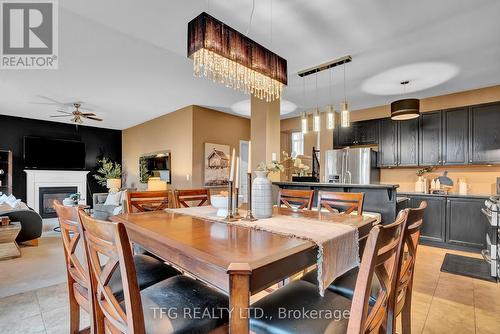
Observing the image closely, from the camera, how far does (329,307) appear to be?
3.55ft

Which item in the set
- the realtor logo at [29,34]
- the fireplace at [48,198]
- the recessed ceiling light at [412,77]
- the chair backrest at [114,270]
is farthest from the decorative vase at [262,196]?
the fireplace at [48,198]

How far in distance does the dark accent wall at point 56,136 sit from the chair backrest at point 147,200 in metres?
6.29

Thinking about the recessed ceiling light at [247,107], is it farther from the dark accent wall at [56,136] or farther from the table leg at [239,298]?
the dark accent wall at [56,136]

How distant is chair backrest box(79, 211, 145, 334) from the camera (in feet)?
2.67

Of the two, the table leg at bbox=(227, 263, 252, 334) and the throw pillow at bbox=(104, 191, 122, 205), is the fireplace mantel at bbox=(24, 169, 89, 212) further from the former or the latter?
the table leg at bbox=(227, 263, 252, 334)

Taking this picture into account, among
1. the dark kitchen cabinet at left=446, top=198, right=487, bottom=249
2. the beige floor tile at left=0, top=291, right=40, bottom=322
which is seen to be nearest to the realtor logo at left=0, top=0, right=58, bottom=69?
the beige floor tile at left=0, top=291, right=40, bottom=322

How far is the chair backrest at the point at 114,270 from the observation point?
813 mm

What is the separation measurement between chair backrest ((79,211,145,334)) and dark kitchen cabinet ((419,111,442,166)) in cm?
500

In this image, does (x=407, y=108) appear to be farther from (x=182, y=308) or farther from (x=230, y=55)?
(x=182, y=308)

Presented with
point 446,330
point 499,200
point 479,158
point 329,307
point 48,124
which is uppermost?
point 48,124

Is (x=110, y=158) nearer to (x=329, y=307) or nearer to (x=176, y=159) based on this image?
(x=176, y=159)

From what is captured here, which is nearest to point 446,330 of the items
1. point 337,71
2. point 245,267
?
point 245,267

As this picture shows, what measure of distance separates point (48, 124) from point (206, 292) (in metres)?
7.99

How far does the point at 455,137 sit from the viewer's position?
4121 mm
